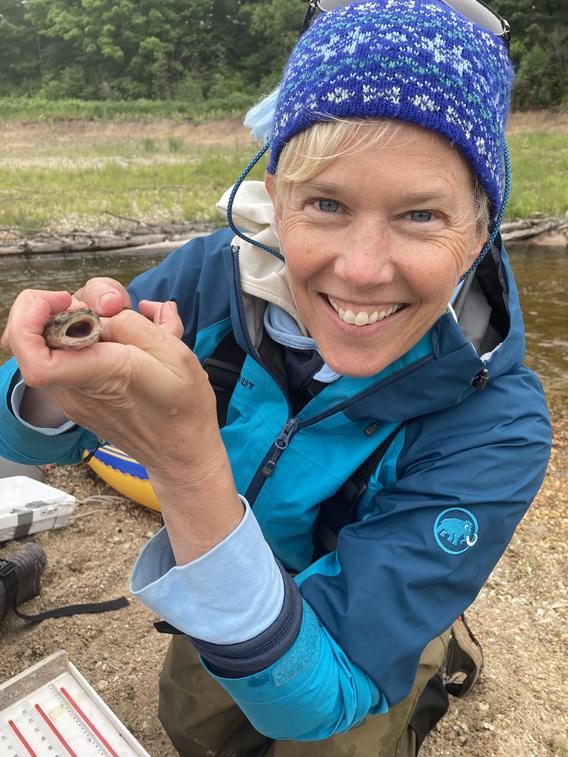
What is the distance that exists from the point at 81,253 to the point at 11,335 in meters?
12.8

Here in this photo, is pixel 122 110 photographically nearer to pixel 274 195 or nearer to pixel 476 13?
pixel 274 195

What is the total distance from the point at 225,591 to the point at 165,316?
62cm

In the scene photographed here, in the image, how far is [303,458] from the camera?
1946mm

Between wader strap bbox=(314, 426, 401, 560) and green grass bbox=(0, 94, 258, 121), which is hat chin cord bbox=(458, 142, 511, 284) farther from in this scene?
green grass bbox=(0, 94, 258, 121)

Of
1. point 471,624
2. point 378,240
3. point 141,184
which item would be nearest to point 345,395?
point 378,240

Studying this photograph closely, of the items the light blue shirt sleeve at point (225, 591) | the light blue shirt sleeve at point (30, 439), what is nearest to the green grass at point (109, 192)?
the light blue shirt sleeve at point (30, 439)

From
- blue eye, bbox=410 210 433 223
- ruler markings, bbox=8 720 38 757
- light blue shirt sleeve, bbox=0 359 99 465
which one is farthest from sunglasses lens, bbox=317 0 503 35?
ruler markings, bbox=8 720 38 757

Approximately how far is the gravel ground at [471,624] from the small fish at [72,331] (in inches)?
90.9

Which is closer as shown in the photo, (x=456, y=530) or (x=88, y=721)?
(x=456, y=530)

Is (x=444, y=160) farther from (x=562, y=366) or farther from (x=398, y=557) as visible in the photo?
(x=562, y=366)

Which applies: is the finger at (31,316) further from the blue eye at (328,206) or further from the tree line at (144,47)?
the tree line at (144,47)

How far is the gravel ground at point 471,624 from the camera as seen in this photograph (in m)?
2.83

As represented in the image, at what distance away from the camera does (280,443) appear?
1.96 metres

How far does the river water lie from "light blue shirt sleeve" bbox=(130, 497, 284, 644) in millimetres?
6394
